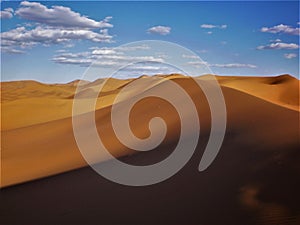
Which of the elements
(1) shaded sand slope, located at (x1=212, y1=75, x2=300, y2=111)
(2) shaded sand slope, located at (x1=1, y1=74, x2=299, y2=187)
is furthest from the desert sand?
(1) shaded sand slope, located at (x1=212, y1=75, x2=300, y2=111)

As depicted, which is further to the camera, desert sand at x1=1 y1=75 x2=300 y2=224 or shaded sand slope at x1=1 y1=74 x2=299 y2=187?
shaded sand slope at x1=1 y1=74 x2=299 y2=187

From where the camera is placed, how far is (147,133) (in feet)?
47.2

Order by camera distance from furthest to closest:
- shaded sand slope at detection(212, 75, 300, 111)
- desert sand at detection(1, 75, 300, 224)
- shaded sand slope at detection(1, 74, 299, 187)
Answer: shaded sand slope at detection(212, 75, 300, 111) → shaded sand slope at detection(1, 74, 299, 187) → desert sand at detection(1, 75, 300, 224)

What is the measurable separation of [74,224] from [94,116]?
557 inches

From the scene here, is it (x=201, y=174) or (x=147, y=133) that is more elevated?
(x=147, y=133)

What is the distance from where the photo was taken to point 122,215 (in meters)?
8.20

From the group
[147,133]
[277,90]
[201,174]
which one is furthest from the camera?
[277,90]

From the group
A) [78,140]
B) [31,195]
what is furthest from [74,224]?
[78,140]

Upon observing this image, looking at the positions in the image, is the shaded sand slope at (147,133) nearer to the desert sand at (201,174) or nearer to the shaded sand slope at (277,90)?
the desert sand at (201,174)

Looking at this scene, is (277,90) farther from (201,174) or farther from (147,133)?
(201,174)

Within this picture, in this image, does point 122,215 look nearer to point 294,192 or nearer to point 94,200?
point 94,200

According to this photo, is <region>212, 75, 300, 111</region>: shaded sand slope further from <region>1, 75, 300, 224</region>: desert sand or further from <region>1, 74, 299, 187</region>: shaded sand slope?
<region>1, 75, 300, 224</region>: desert sand

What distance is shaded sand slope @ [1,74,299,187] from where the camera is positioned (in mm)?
11352

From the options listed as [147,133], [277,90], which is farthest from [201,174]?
[277,90]
